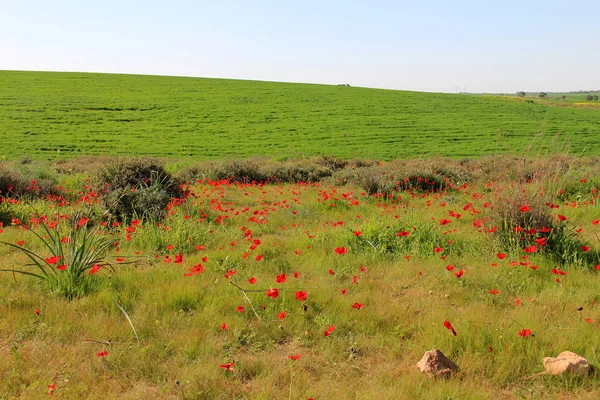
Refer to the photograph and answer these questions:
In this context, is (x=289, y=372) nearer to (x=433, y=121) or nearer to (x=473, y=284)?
(x=473, y=284)

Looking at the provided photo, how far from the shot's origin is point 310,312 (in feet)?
12.0

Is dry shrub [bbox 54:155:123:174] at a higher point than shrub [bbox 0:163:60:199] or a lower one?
lower

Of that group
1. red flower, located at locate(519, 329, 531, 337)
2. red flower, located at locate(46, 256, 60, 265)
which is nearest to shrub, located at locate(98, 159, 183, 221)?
red flower, located at locate(46, 256, 60, 265)

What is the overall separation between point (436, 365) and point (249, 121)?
3170 cm

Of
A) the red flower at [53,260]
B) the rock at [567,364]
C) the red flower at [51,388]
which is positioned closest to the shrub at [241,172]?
the red flower at [53,260]

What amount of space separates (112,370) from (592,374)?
3052mm

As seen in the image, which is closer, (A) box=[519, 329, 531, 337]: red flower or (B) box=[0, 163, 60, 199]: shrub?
(A) box=[519, 329, 531, 337]: red flower

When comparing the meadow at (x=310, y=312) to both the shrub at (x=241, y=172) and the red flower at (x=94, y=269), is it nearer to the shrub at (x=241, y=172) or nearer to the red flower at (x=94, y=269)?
the red flower at (x=94, y=269)

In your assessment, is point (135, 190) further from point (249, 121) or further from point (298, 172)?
point (249, 121)

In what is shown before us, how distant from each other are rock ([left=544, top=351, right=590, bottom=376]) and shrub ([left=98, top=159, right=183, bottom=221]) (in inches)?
218

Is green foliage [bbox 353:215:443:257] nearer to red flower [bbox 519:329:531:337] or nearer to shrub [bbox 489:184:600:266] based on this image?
shrub [bbox 489:184:600:266]

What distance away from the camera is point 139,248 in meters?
5.69

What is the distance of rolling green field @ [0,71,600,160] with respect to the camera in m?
24.8

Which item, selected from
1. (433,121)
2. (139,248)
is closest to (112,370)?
(139,248)
